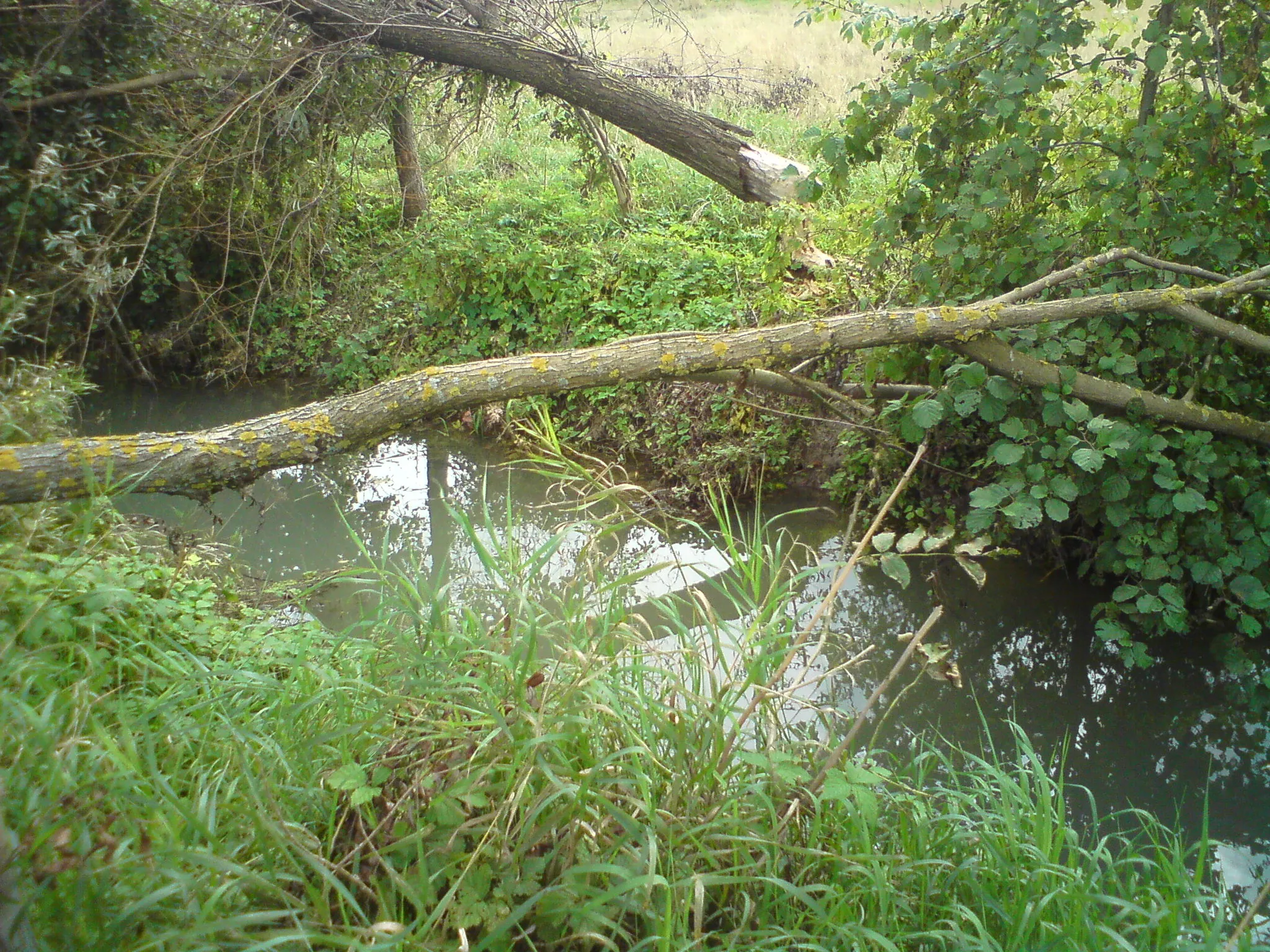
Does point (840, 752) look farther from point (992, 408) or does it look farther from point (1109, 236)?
point (1109, 236)

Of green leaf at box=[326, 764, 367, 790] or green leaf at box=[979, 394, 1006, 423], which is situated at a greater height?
green leaf at box=[979, 394, 1006, 423]

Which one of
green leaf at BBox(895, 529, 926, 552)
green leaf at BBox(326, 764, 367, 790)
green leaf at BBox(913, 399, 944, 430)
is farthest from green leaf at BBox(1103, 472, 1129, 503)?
green leaf at BBox(326, 764, 367, 790)

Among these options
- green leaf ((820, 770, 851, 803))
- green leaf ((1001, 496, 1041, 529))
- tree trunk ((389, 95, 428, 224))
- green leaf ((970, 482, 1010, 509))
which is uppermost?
tree trunk ((389, 95, 428, 224))

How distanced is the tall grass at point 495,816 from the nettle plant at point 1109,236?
48.2 inches

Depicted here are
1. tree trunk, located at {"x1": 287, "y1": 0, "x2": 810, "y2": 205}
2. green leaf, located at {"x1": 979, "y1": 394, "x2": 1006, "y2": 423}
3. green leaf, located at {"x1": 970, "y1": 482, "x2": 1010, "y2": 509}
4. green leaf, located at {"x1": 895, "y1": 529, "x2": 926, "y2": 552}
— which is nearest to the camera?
green leaf, located at {"x1": 895, "y1": 529, "x2": 926, "y2": 552}

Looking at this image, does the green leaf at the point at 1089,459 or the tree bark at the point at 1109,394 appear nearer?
the green leaf at the point at 1089,459

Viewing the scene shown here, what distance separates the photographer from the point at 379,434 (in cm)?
254

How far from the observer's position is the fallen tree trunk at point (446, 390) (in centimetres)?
210

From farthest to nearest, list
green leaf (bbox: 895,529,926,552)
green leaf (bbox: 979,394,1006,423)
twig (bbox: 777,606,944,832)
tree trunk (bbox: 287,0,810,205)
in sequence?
tree trunk (bbox: 287,0,810,205) → green leaf (bbox: 979,394,1006,423) → green leaf (bbox: 895,529,926,552) → twig (bbox: 777,606,944,832)

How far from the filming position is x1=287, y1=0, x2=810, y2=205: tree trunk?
5590mm

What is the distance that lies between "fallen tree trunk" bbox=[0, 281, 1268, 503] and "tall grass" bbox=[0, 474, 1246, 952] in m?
0.33

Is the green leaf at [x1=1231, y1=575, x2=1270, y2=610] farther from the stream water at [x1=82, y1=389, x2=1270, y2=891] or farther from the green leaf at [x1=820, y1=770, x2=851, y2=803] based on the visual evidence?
the green leaf at [x1=820, y1=770, x2=851, y2=803]

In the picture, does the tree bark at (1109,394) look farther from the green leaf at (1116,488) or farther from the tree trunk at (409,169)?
the tree trunk at (409,169)

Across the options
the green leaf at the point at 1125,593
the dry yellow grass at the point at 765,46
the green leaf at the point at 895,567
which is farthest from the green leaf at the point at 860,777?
the dry yellow grass at the point at 765,46
